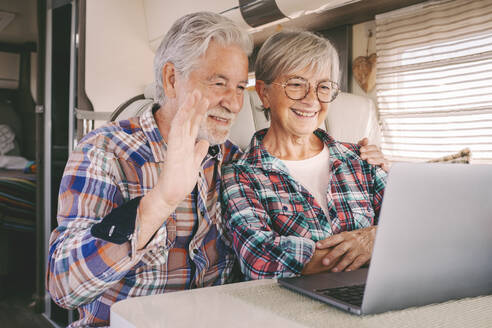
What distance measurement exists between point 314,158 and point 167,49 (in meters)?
0.58

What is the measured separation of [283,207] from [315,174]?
21 centimetres

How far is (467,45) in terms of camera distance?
2.00m

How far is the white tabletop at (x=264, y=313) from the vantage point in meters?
0.57

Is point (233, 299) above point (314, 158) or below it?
below

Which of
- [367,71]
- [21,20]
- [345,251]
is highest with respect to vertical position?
[21,20]

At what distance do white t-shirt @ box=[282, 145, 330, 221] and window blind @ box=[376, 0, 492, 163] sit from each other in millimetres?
994

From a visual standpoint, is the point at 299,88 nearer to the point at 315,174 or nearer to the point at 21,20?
the point at 315,174

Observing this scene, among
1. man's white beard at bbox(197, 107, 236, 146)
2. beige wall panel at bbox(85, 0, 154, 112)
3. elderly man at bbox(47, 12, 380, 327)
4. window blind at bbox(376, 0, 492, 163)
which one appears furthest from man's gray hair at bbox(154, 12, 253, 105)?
beige wall panel at bbox(85, 0, 154, 112)

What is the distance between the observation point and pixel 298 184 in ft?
4.17

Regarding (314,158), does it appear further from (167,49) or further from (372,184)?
(167,49)

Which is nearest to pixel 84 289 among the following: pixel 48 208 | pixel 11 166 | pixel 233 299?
pixel 233 299

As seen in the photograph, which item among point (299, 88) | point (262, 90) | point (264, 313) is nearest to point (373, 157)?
point (299, 88)

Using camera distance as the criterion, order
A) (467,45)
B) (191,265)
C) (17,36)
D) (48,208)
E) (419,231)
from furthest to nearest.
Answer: (17,36)
(48,208)
(467,45)
(191,265)
(419,231)

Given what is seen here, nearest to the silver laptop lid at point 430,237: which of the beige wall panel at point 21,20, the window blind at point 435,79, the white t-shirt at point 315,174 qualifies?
the white t-shirt at point 315,174
